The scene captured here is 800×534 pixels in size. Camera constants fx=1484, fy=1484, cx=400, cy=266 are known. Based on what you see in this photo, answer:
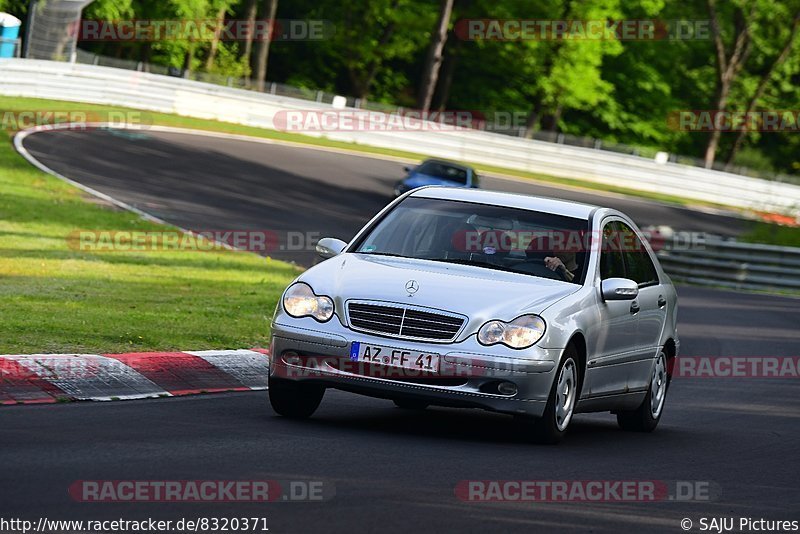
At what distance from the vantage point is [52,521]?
18.9 ft

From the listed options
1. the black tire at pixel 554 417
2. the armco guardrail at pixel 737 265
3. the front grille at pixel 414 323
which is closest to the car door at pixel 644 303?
the black tire at pixel 554 417

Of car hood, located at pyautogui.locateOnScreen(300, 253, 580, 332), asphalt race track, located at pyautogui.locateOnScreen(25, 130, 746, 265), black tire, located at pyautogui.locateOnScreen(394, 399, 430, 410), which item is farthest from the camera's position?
asphalt race track, located at pyautogui.locateOnScreen(25, 130, 746, 265)

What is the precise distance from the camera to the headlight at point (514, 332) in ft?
28.8

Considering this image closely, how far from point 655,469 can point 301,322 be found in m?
2.31

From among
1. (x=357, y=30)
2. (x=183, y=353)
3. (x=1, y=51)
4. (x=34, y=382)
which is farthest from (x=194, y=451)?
(x=357, y=30)

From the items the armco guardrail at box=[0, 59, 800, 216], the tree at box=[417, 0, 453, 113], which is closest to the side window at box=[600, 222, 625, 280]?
the armco guardrail at box=[0, 59, 800, 216]

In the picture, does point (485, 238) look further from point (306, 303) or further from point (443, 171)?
point (443, 171)

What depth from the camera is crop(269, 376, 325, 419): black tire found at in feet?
30.3

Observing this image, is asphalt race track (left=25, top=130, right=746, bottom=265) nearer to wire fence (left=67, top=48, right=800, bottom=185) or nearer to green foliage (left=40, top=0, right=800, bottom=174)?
wire fence (left=67, top=48, right=800, bottom=185)

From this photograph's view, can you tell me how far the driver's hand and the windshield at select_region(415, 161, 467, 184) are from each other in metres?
24.1

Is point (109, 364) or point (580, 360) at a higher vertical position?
point (580, 360)

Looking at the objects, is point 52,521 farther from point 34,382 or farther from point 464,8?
point 464,8

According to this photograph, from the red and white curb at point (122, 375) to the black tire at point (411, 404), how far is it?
1.21 m

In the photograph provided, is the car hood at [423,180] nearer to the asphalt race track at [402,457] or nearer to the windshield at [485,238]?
the asphalt race track at [402,457]
